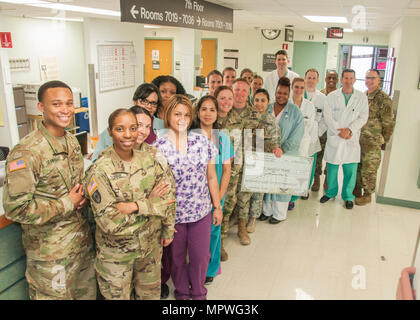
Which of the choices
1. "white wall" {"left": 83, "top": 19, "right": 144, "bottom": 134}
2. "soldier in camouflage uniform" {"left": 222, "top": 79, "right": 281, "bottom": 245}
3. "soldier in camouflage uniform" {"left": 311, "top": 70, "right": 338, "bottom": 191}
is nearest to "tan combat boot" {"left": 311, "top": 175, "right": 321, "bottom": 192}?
"soldier in camouflage uniform" {"left": 311, "top": 70, "right": 338, "bottom": 191}

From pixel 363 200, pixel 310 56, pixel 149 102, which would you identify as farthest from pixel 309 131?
pixel 310 56

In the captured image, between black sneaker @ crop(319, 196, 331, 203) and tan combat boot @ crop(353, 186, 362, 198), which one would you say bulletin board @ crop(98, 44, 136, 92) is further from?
tan combat boot @ crop(353, 186, 362, 198)

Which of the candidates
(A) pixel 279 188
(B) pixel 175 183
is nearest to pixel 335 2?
(A) pixel 279 188

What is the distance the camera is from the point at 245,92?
318cm

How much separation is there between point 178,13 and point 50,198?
80.7 inches

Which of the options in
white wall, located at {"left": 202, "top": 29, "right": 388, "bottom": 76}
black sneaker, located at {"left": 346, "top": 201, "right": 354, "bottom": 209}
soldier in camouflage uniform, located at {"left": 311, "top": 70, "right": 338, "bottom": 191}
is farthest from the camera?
white wall, located at {"left": 202, "top": 29, "right": 388, "bottom": 76}

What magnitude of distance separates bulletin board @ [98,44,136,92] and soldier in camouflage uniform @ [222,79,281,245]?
4173 millimetres

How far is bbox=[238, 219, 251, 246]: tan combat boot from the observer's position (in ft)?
11.2

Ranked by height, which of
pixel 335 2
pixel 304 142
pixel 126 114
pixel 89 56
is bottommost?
pixel 304 142

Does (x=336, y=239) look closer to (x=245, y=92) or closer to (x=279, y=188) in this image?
(x=279, y=188)

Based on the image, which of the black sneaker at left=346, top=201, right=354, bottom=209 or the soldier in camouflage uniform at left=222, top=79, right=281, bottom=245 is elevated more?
the soldier in camouflage uniform at left=222, top=79, right=281, bottom=245

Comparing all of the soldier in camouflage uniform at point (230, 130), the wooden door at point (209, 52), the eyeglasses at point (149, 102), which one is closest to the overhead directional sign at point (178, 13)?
the eyeglasses at point (149, 102)
